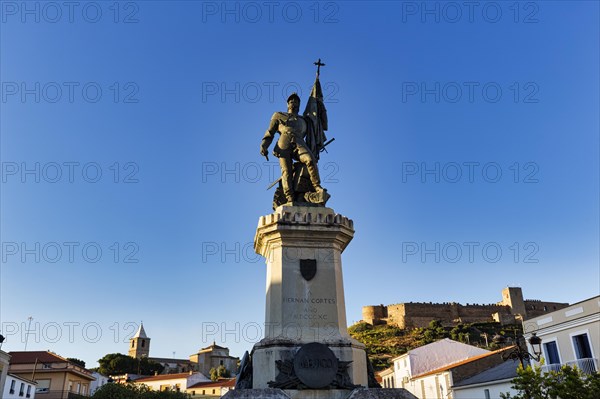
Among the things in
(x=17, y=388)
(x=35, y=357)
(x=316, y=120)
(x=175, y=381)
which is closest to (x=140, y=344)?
(x=175, y=381)

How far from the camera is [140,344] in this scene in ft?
444

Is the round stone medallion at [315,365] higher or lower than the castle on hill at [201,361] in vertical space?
lower

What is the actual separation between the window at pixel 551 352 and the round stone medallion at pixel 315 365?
25.1 meters

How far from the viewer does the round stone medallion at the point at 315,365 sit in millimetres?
6816

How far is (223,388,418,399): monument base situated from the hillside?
9173cm

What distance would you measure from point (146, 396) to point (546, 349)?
3100cm

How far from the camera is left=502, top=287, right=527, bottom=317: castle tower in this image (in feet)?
421

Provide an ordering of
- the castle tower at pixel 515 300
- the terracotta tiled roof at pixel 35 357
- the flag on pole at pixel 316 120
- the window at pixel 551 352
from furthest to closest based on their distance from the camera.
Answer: the castle tower at pixel 515 300
the terracotta tiled roof at pixel 35 357
the window at pixel 551 352
the flag on pole at pixel 316 120

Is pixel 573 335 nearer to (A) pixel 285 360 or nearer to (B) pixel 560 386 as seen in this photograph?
(B) pixel 560 386

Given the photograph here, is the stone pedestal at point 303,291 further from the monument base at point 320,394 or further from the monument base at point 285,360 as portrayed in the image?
the monument base at point 320,394

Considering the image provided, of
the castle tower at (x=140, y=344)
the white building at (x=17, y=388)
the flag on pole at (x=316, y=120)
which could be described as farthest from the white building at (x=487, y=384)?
the castle tower at (x=140, y=344)

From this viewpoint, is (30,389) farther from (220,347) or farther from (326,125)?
(220,347)

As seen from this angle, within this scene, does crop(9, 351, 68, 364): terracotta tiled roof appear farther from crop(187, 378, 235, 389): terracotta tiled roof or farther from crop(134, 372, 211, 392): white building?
crop(134, 372, 211, 392): white building

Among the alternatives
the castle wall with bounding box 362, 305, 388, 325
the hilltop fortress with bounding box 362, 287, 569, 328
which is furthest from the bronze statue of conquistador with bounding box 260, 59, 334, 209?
the castle wall with bounding box 362, 305, 388, 325
